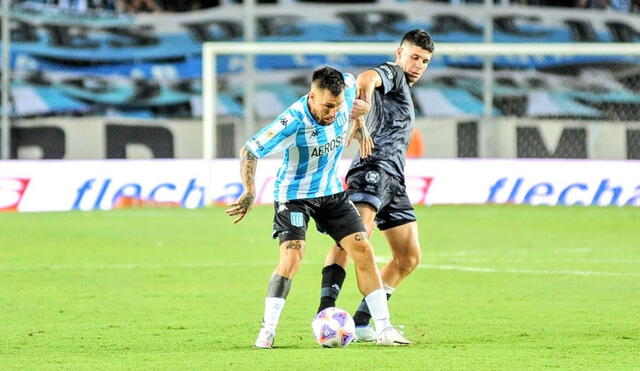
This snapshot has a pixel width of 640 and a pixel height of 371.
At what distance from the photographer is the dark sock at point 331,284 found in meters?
8.54

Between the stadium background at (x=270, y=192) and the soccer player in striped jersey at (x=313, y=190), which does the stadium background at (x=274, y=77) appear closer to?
the stadium background at (x=270, y=192)

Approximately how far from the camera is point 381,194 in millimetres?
8781

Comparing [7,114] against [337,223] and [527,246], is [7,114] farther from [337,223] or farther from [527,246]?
[337,223]

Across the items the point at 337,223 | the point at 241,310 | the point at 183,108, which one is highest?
the point at 337,223

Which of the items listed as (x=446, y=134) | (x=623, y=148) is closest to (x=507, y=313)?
(x=623, y=148)

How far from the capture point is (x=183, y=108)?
33.8 metres

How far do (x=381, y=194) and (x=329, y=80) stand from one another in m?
1.25

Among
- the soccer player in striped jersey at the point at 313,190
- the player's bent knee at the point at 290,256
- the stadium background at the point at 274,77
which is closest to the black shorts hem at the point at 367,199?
the soccer player in striped jersey at the point at 313,190

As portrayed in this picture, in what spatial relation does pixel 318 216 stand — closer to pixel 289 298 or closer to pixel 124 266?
pixel 289 298

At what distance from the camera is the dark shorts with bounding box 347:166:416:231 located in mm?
8758

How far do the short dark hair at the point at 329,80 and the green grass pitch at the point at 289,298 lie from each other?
5.07 feet

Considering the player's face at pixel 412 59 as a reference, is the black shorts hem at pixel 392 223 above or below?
below

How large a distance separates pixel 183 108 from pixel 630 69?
11.4 meters

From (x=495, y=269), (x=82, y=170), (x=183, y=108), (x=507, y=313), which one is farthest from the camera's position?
(x=183, y=108)
